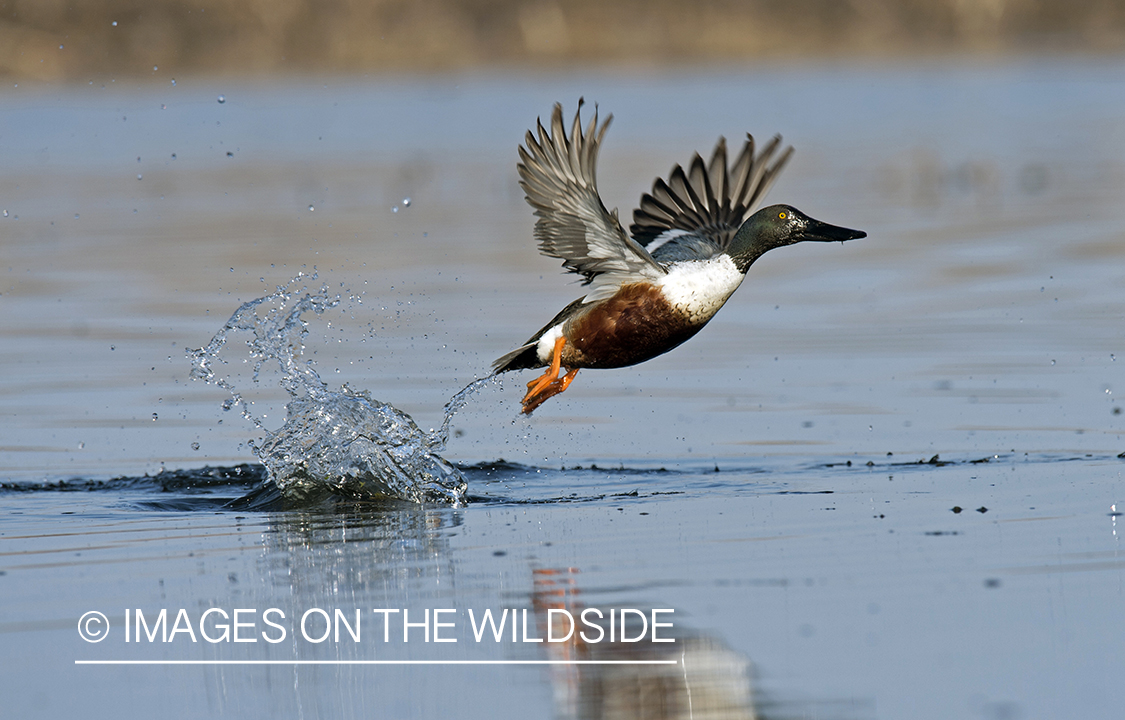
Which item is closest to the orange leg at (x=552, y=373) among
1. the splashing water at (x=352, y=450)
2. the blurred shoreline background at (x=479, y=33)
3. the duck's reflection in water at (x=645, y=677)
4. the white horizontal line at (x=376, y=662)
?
the splashing water at (x=352, y=450)

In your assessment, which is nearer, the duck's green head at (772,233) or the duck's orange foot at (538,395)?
the duck's green head at (772,233)

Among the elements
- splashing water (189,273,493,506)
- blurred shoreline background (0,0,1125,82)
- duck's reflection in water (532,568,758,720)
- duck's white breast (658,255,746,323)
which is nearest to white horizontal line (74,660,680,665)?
duck's reflection in water (532,568,758,720)

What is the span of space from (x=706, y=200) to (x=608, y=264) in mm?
1396

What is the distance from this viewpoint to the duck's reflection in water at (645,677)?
4070 millimetres

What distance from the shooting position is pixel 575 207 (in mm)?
6590

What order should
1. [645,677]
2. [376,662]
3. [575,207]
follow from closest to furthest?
[645,677] → [376,662] → [575,207]

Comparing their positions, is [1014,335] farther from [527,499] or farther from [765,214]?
[527,499]

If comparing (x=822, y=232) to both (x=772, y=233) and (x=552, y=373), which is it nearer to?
(x=772, y=233)

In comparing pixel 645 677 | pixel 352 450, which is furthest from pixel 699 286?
pixel 645 677

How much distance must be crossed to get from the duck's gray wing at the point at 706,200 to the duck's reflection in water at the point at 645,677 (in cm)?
353

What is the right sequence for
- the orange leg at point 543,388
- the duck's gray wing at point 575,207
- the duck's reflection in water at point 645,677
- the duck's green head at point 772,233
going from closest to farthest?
the duck's reflection in water at point 645,677
the duck's gray wing at point 575,207
the duck's green head at point 772,233
the orange leg at point 543,388

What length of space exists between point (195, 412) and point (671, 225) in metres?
2.74

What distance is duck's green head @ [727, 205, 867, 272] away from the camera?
7047 mm

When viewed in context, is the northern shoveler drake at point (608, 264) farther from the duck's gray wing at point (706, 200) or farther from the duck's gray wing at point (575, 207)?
the duck's gray wing at point (706, 200)
